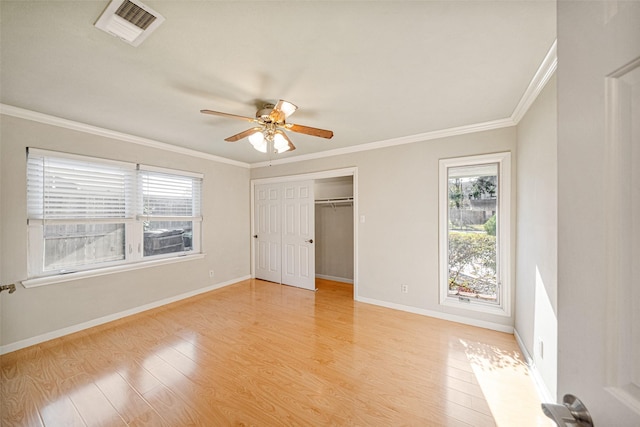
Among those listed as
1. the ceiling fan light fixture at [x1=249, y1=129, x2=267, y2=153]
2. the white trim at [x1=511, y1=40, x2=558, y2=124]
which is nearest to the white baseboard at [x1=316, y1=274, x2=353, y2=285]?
the ceiling fan light fixture at [x1=249, y1=129, x2=267, y2=153]

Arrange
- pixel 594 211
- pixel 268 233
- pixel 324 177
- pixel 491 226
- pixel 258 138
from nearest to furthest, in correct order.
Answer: pixel 594 211 → pixel 258 138 → pixel 491 226 → pixel 324 177 → pixel 268 233

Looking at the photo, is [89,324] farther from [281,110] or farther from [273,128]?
[281,110]

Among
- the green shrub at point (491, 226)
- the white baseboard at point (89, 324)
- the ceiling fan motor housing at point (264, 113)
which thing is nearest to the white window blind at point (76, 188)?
the white baseboard at point (89, 324)

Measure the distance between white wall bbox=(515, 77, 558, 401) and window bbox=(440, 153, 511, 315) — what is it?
222mm

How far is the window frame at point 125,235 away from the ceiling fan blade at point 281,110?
2.47 m

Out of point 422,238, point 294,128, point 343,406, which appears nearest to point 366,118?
point 294,128

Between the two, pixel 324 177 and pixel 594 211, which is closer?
pixel 594 211

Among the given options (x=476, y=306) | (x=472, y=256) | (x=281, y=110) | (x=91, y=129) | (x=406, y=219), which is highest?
(x=91, y=129)

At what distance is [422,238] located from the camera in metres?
3.23

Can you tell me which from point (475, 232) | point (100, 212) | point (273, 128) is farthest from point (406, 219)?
point (100, 212)

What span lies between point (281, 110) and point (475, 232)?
8.98 ft

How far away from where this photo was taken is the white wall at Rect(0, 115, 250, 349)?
238cm

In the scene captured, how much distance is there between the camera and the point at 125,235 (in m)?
3.26

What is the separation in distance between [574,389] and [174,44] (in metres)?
2.34
